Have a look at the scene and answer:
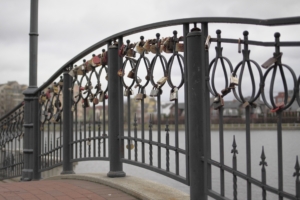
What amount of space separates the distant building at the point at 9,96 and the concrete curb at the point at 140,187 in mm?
68931

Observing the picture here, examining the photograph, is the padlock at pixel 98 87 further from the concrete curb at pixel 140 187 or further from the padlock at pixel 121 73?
the concrete curb at pixel 140 187

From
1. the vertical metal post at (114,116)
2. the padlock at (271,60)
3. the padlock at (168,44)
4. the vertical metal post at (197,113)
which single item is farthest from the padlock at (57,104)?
the padlock at (271,60)

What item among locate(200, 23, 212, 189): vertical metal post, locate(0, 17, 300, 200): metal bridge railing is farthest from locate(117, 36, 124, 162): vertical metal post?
locate(200, 23, 212, 189): vertical metal post

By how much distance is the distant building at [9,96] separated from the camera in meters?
78.1

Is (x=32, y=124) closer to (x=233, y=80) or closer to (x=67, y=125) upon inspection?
(x=67, y=125)

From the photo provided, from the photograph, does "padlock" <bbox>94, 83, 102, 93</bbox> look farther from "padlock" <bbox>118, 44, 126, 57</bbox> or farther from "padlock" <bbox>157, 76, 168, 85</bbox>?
"padlock" <bbox>157, 76, 168, 85</bbox>

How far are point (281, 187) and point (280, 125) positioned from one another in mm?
381

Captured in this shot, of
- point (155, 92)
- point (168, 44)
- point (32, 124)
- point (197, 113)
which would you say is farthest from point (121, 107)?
point (32, 124)

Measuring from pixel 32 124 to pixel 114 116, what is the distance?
8.51ft

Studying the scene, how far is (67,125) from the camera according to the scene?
6.22m

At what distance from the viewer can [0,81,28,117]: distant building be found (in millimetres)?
78106

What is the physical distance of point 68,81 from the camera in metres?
6.34

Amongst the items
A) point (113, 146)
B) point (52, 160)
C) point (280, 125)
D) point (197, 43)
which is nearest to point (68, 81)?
point (52, 160)

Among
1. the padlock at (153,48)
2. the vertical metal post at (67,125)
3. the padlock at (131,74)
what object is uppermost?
the padlock at (153,48)
